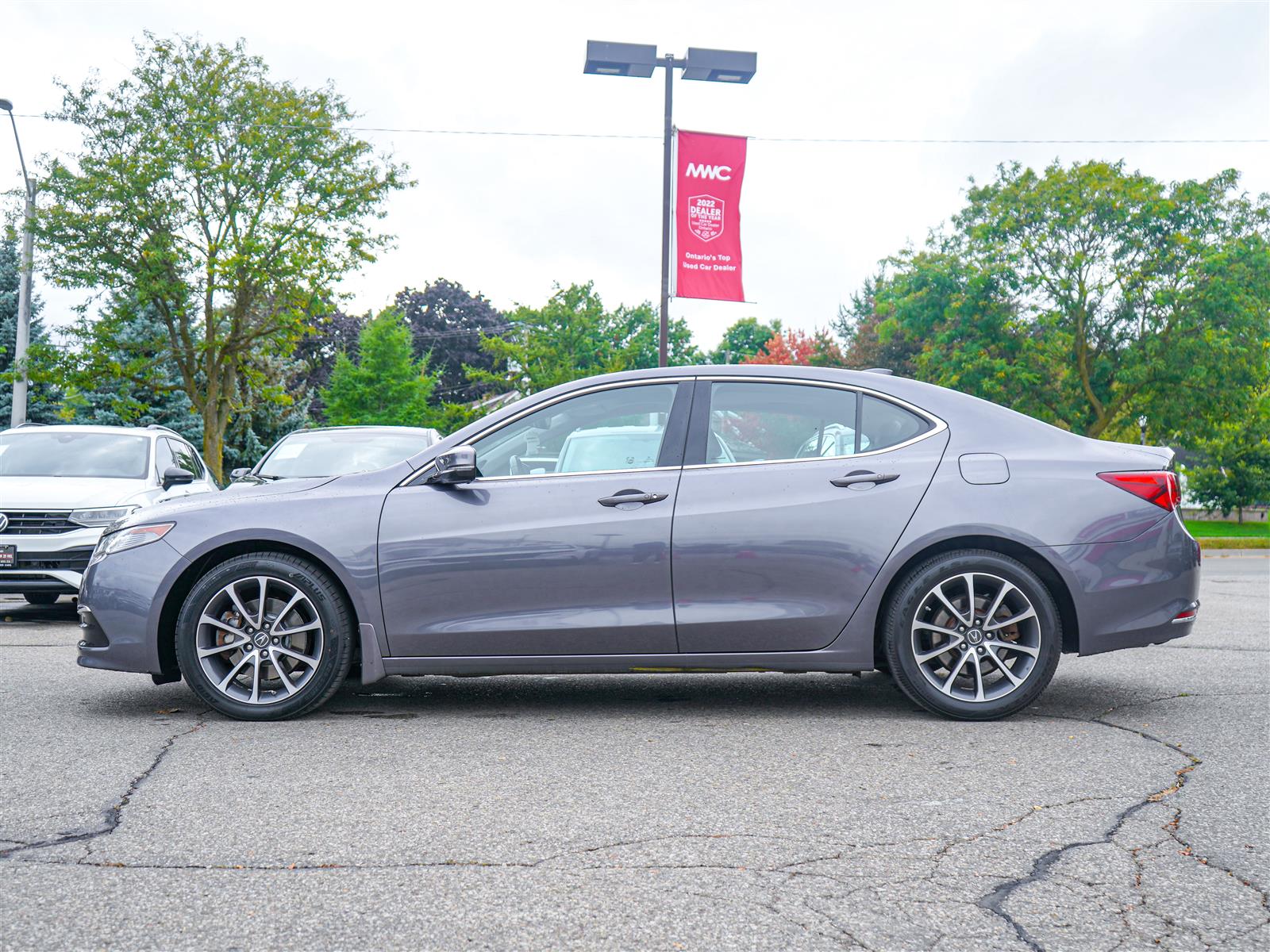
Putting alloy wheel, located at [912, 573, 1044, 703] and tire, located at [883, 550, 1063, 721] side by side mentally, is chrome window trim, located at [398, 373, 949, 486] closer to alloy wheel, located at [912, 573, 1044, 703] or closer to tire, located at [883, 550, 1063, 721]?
tire, located at [883, 550, 1063, 721]

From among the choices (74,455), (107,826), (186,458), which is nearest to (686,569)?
(107,826)

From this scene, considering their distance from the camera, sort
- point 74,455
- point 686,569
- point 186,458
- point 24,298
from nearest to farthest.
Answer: point 686,569, point 74,455, point 186,458, point 24,298

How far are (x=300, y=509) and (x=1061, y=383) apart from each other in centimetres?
2863

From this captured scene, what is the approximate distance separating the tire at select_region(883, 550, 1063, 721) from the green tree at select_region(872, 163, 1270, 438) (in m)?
25.0

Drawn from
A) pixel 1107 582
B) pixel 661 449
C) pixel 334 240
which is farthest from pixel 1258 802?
pixel 334 240

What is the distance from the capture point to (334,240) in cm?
2441

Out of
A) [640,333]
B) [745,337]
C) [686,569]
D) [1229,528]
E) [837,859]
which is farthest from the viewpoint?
[745,337]

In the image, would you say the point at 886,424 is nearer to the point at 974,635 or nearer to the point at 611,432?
the point at 974,635

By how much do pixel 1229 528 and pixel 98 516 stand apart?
3282cm

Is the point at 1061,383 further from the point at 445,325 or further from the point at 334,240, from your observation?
the point at 445,325

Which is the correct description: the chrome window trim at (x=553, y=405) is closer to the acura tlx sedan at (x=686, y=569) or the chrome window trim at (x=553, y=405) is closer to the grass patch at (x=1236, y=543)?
the acura tlx sedan at (x=686, y=569)

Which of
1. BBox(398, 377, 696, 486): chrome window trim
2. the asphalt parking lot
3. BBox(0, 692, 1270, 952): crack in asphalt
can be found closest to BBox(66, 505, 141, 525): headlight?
the asphalt parking lot

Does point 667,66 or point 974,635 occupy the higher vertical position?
point 667,66

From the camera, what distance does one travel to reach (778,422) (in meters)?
5.71
